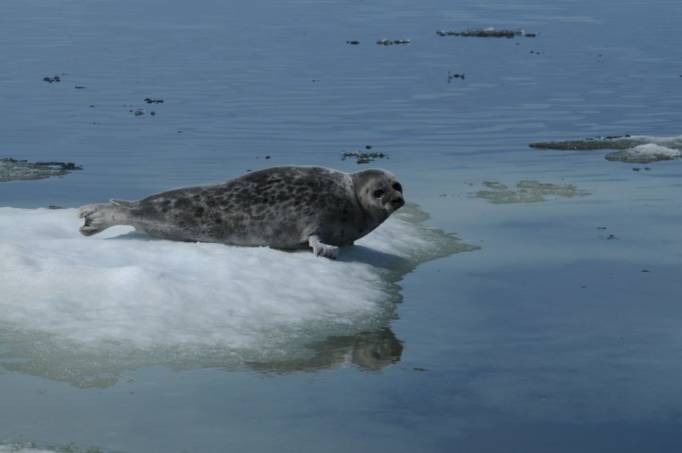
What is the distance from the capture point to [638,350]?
27.5 feet

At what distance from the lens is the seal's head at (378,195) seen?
1077 cm

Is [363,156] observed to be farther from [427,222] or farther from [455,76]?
[455,76]

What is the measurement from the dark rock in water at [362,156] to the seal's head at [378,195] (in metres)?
6.69

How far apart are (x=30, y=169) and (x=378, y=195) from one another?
7.21m

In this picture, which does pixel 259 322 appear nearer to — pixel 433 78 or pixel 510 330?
pixel 510 330

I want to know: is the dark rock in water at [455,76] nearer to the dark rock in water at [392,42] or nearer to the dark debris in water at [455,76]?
the dark debris in water at [455,76]

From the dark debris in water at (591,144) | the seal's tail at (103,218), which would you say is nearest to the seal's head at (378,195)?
the seal's tail at (103,218)

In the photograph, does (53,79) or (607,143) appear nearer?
(607,143)

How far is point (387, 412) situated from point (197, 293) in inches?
86.3

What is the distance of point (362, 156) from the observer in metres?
18.0

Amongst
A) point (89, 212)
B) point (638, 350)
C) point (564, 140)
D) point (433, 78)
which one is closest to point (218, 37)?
point (433, 78)

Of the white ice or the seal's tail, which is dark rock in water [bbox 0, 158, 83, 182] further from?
the white ice

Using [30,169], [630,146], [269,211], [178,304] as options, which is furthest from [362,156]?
[178,304]

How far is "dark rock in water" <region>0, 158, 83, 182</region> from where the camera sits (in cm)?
1625
